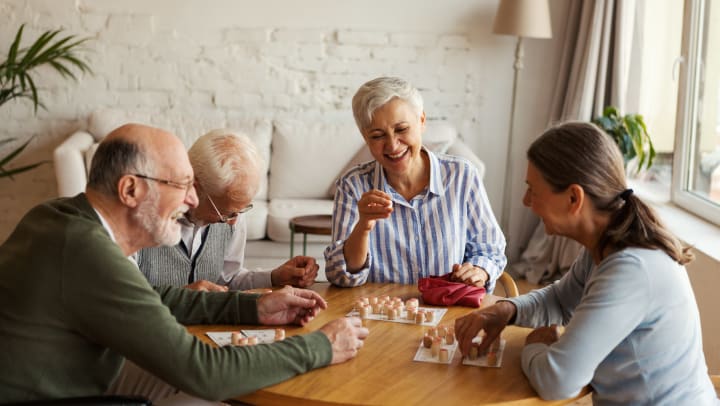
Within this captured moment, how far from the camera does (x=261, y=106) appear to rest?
6008 mm

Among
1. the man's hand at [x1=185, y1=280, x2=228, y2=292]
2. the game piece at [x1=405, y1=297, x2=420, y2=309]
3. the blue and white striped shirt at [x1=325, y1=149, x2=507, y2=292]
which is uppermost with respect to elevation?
the blue and white striped shirt at [x1=325, y1=149, x2=507, y2=292]

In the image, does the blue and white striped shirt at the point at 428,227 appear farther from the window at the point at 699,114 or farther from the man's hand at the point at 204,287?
the window at the point at 699,114

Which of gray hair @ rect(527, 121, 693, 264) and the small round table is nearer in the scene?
gray hair @ rect(527, 121, 693, 264)

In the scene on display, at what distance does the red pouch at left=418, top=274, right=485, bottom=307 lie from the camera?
8.14 ft

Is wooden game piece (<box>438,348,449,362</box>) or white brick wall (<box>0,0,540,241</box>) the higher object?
white brick wall (<box>0,0,540,241</box>)

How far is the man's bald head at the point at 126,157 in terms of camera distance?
1.87 m

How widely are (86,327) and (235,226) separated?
1.13 metres

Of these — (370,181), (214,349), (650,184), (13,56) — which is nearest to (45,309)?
(214,349)

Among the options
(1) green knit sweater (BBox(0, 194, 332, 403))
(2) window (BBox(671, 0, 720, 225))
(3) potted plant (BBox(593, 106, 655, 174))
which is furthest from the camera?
(3) potted plant (BBox(593, 106, 655, 174))

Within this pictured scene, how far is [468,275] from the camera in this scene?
260 centimetres

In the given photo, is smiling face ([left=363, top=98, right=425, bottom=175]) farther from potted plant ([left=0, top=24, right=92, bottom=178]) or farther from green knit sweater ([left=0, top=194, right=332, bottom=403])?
potted plant ([left=0, top=24, right=92, bottom=178])

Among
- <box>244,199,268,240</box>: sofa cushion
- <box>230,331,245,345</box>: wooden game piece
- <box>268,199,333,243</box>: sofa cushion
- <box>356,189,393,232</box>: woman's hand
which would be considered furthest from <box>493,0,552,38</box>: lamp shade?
<box>230,331,245,345</box>: wooden game piece

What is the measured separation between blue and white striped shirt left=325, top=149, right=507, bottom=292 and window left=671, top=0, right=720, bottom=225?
1910 millimetres

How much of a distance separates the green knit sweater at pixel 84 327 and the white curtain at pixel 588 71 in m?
3.84
